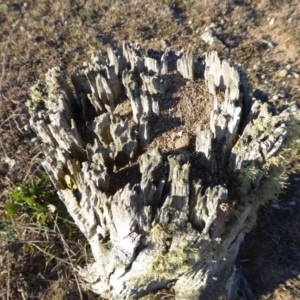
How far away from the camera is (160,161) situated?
256cm

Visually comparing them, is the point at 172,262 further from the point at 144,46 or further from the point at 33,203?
the point at 144,46

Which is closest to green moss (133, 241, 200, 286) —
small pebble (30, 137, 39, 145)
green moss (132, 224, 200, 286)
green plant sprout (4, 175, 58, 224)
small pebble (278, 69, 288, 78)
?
green moss (132, 224, 200, 286)

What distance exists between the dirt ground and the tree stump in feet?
4.73

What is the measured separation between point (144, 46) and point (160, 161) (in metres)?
6.02

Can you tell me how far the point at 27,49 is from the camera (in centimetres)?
802

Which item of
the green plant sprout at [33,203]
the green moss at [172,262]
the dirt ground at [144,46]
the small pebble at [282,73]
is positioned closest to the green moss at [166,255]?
the green moss at [172,262]

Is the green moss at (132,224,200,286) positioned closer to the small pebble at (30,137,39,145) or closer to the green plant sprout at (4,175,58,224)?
the green plant sprout at (4,175,58,224)

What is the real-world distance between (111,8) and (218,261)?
7618 millimetres

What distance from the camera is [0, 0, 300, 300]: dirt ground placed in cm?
455

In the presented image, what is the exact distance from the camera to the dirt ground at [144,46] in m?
4.55

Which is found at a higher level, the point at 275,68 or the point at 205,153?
the point at 275,68

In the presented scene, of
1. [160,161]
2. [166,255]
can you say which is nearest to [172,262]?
[166,255]

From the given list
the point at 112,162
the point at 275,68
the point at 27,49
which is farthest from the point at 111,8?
the point at 112,162

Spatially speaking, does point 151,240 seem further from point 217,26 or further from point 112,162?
point 217,26
